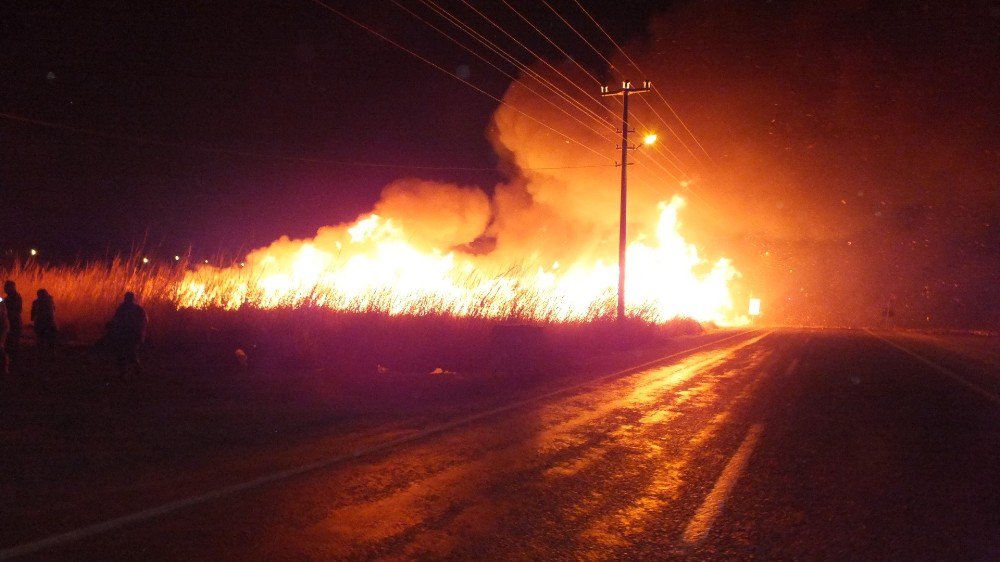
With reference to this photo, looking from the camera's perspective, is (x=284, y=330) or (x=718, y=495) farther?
(x=284, y=330)

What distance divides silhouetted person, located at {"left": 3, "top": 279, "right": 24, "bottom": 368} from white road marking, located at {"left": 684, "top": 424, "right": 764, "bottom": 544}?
1108 centimetres

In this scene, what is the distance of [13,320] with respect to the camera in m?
11.7

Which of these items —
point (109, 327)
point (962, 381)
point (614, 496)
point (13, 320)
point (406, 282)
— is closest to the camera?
point (614, 496)

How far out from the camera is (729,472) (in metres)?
6.82

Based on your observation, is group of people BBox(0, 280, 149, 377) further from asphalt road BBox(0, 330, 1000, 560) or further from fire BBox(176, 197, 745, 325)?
asphalt road BBox(0, 330, 1000, 560)

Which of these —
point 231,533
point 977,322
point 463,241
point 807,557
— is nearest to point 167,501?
point 231,533

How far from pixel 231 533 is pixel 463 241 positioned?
39168 millimetres

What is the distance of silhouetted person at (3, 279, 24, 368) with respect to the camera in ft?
38.2

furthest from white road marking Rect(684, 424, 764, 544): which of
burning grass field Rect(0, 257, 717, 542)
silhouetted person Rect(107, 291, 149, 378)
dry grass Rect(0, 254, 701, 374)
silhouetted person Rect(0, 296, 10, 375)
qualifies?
silhouetted person Rect(0, 296, 10, 375)

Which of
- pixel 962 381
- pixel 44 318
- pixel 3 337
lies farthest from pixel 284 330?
pixel 962 381

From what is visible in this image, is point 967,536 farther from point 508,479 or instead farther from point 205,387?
point 205,387

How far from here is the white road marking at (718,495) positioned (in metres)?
5.04

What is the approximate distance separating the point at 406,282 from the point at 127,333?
935cm

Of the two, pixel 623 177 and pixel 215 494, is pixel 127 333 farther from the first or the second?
pixel 623 177
